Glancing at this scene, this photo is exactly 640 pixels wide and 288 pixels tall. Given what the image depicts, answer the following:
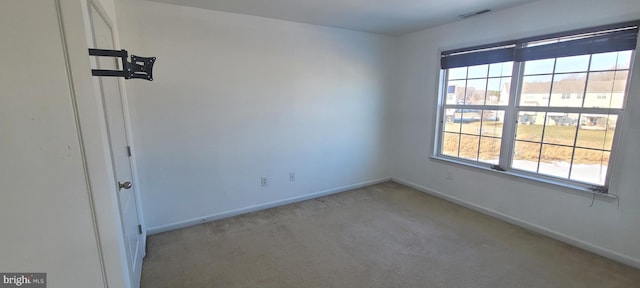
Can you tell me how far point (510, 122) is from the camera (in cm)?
306

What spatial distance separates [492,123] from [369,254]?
88.7 inches

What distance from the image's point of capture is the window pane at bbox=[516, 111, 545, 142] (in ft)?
9.34

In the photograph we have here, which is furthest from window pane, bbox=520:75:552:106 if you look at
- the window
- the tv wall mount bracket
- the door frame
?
the door frame

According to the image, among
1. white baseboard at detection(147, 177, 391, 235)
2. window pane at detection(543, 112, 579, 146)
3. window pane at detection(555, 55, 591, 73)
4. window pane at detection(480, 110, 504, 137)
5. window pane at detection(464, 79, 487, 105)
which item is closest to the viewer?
window pane at detection(555, 55, 591, 73)

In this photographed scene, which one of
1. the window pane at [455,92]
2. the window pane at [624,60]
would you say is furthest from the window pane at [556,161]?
the window pane at [455,92]

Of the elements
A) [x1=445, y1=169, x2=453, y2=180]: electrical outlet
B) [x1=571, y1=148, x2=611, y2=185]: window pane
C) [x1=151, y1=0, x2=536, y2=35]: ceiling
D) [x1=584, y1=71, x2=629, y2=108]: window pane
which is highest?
A: [x1=151, y1=0, x2=536, y2=35]: ceiling

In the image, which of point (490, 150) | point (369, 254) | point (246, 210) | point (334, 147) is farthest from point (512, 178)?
point (246, 210)

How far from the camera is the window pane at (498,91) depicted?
3.08 meters

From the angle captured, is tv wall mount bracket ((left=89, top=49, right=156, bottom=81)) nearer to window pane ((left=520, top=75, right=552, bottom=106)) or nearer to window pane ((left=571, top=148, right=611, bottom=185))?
window pane ((left=520, top=75, right=552, bottom=106))

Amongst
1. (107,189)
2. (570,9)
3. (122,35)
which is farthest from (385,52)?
(107,189)

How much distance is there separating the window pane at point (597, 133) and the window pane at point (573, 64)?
1.53 feet

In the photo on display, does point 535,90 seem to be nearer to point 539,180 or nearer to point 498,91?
point 498,91

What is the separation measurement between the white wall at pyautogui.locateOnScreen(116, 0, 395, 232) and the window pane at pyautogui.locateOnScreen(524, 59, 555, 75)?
1.87m

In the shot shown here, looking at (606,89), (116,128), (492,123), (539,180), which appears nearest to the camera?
(116,128)
